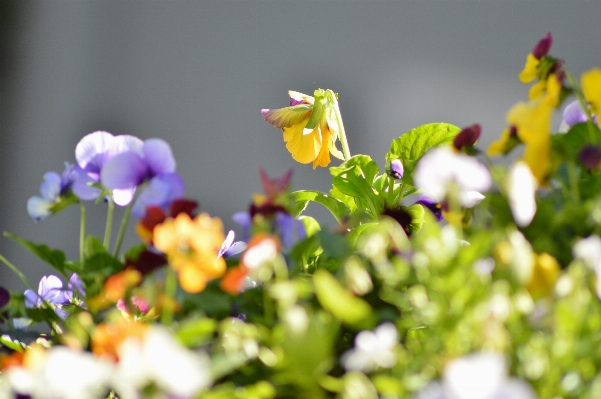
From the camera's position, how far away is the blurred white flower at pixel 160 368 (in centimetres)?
19

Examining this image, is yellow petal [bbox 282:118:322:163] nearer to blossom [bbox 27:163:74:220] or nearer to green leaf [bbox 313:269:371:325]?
blossom [bbox 27:163:74:220]

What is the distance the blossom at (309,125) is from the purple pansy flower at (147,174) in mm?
342

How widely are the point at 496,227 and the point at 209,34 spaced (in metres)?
2.02

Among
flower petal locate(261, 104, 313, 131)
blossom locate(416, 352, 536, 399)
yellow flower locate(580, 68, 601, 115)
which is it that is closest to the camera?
blossom locate(416, 352, 536, 399)

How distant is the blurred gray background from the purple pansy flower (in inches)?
69.0

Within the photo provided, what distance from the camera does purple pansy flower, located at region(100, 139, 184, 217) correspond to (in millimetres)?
315

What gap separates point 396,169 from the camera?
54 cm

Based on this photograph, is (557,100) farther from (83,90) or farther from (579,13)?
(579,13)

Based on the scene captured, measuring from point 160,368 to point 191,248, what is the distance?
0.23ft

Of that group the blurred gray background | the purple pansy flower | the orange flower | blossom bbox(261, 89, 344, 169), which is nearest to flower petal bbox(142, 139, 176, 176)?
the purple pansy flower

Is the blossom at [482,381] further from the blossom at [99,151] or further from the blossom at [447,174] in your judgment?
the blossom at [99,151]

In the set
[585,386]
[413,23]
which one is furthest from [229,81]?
[585,386]

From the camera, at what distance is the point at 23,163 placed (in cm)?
212

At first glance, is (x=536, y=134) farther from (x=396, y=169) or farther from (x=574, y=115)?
(x=396, y=169)
